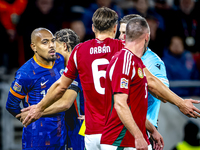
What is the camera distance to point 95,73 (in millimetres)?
3195

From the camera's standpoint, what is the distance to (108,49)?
3182 millimetres

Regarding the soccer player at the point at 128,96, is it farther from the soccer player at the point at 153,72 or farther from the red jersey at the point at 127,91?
the soccer player at the point at 153,72

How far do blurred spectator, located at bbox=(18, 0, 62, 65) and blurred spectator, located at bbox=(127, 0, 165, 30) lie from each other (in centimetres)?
201

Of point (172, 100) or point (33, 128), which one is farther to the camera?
point (33, 128)

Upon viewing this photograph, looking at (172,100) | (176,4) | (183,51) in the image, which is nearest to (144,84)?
(172,100)

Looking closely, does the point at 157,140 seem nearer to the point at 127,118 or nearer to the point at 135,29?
the point at 127,118

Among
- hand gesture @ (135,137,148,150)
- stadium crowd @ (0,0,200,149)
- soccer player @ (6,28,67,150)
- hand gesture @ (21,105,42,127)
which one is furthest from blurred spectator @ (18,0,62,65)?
hand gesture @ (135,137,148,150)

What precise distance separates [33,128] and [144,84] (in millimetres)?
1831

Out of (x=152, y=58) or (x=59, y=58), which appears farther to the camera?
(x=59, y=58)

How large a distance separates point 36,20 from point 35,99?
352 centimetres

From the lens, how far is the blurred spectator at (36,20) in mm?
6895

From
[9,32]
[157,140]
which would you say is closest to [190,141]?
[157,140]

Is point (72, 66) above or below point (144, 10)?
below

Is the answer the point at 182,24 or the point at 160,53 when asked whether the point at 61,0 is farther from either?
the point at 182,24
